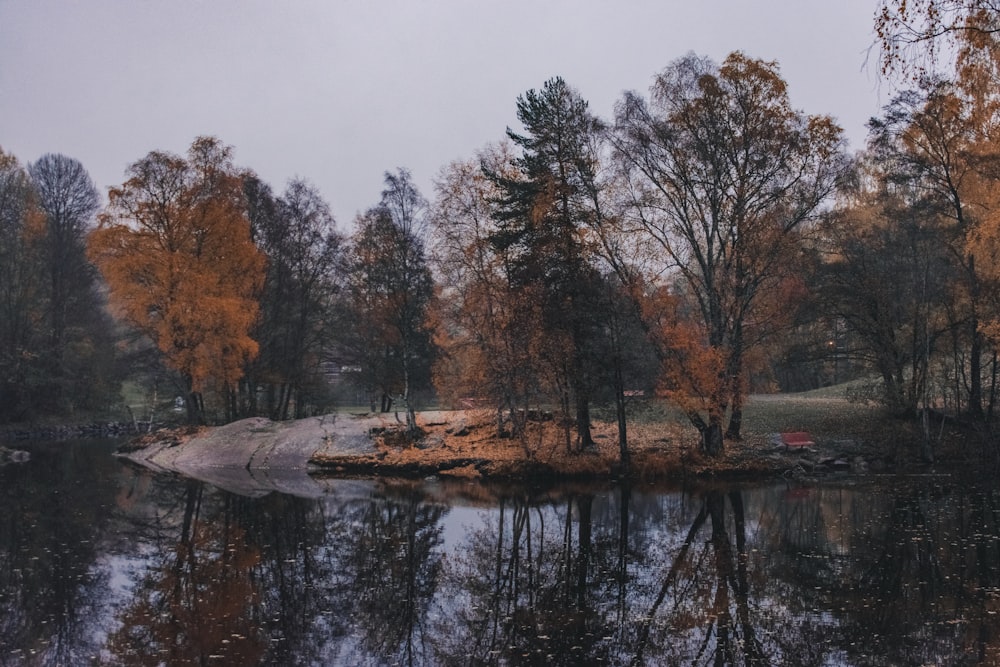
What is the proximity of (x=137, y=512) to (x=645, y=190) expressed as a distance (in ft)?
63.5

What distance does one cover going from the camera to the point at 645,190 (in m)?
25.9

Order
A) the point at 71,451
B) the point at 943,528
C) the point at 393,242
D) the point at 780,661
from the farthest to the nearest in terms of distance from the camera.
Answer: the point at 71,451 < the point at 393,242 < the point at 943,528 < the point at 780,661

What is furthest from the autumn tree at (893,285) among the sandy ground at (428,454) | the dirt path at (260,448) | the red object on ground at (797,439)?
the dirt path at (260,448)

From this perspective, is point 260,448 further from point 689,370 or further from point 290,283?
point 689,370

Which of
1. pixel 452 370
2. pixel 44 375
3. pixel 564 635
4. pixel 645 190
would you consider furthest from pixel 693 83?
pixel 44 375

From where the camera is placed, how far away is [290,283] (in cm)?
3841

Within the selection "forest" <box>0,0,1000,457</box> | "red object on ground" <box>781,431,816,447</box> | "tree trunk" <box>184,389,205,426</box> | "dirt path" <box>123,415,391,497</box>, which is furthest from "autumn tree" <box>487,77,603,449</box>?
"tree trunk" <box>184,389,205,426</box>

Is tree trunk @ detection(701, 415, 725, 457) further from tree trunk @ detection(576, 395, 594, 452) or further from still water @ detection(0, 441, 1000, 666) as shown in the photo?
still water @ detection(0, 441, 1000, 666)

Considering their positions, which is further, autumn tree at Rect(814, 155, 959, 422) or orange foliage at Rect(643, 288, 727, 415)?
autumn tree at Rect(814, 155, 959, 422)

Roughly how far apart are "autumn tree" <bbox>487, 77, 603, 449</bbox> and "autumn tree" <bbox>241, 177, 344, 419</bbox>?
15.8 m

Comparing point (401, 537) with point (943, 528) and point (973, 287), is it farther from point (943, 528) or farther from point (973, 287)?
point (973, 287)

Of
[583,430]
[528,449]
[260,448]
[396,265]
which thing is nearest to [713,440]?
[583,430]

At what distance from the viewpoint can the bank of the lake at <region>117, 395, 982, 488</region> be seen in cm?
2511

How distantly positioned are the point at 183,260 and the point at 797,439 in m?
26.8
